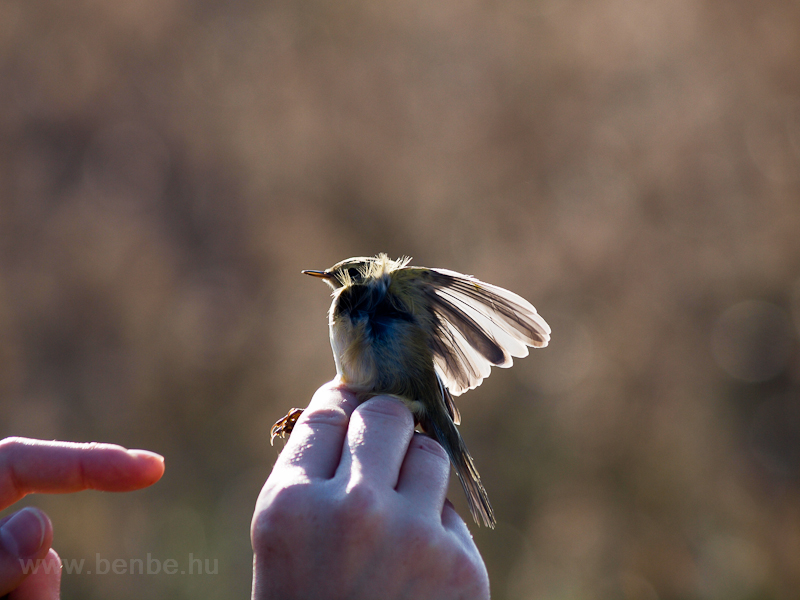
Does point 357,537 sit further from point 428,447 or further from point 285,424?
point 285,424

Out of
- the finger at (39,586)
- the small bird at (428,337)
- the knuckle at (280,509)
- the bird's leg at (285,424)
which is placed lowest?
the finger at (39,586)

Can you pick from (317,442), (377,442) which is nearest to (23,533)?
(317,442)

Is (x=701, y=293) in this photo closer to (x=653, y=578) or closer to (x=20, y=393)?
(x=653, y=578)

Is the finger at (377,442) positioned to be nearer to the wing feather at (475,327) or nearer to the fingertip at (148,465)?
the fingertip at (148,465)

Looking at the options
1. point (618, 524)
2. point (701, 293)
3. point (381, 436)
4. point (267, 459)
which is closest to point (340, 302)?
point (381, 436)

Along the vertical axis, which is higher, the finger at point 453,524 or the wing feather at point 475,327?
the wing feather at point 475,327

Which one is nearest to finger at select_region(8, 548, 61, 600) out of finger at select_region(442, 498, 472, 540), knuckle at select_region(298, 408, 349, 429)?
knuckle at select_region(298, 408, 349, 429)

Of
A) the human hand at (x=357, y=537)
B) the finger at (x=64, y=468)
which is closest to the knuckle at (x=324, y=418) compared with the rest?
the human hand at (x=357, y=537)
